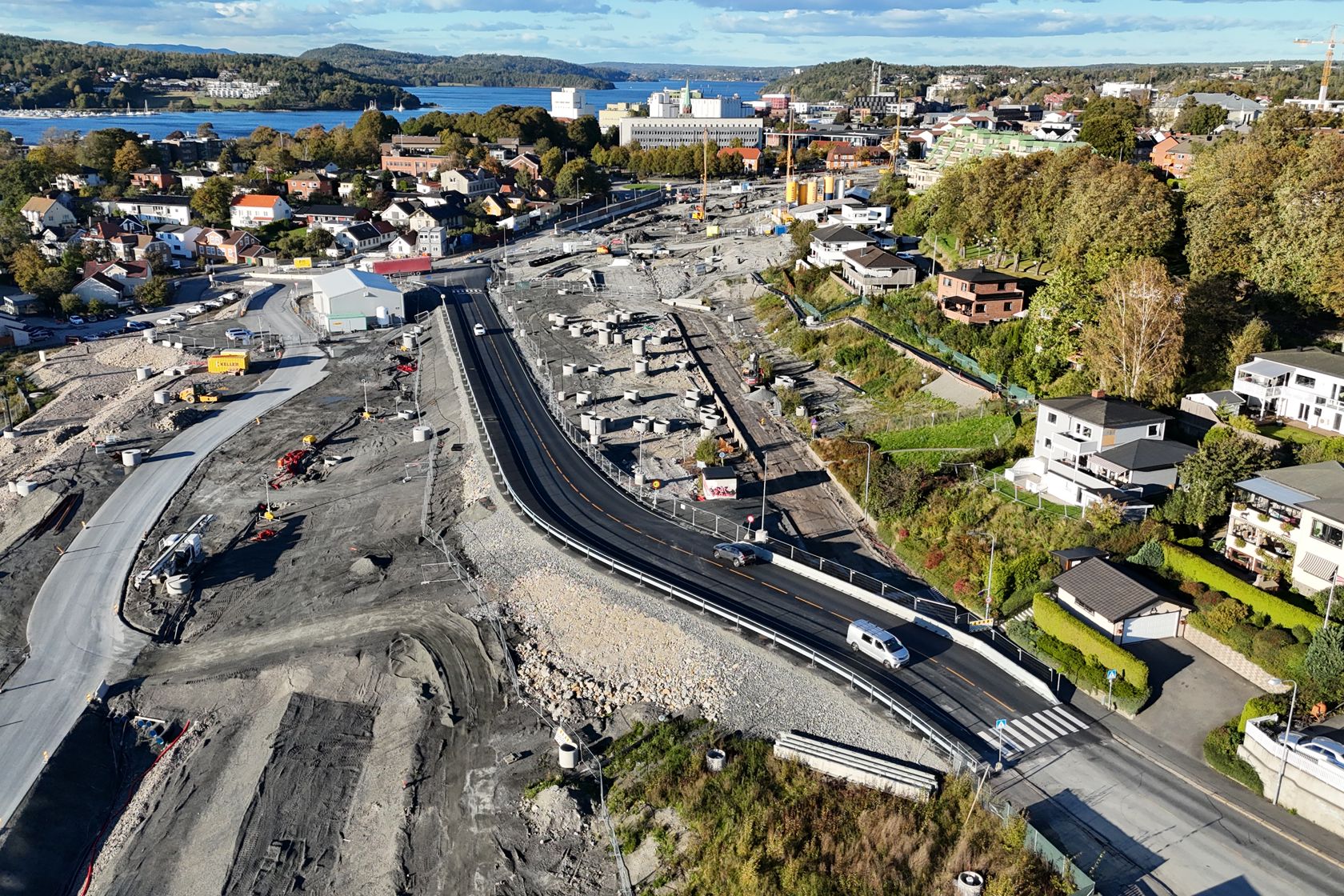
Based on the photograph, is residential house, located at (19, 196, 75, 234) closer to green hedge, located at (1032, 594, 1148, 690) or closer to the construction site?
the construction site

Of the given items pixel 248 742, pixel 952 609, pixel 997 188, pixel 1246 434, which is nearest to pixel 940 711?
pixel 952 609

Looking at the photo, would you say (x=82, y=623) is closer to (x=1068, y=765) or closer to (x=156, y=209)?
(x=1068, y=765)

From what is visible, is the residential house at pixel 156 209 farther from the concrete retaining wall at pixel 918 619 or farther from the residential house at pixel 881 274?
the concrete retaining wall at pixel 918 619

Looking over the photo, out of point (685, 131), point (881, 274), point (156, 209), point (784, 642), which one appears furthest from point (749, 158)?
point (784, 642)

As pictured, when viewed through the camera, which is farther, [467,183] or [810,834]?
[467,183]

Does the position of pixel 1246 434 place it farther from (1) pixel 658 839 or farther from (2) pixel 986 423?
(1) pixel 658 839
